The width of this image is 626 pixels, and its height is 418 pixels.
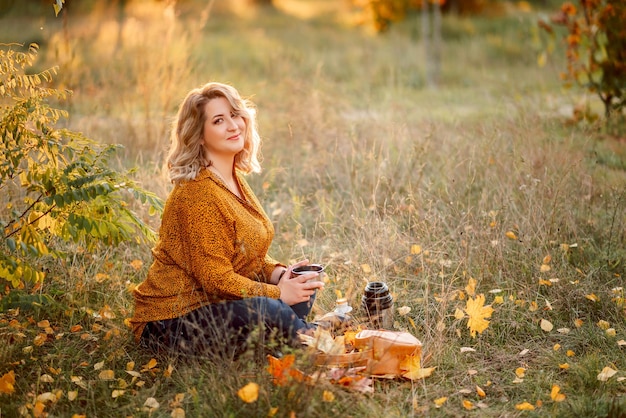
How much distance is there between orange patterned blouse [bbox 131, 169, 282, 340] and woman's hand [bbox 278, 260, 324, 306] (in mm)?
36

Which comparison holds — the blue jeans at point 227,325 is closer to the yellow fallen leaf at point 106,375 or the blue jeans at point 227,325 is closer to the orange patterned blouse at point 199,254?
the orange patterned blouse at point 199,254

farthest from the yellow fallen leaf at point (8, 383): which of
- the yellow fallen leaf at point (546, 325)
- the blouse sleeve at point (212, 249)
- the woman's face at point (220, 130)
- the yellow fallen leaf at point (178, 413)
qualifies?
the yellow fallen leaf at point (546, 325)

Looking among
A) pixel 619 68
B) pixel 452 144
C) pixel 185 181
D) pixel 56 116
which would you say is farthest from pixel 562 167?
pixel 56 116

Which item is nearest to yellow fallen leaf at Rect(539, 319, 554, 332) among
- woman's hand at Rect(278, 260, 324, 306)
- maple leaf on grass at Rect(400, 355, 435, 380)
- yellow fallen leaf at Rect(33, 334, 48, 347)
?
maple leaf on grass at Rect(400, 355, 435, 380)

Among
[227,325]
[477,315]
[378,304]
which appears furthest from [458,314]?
[227,325]

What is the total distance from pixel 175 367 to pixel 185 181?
82 cm

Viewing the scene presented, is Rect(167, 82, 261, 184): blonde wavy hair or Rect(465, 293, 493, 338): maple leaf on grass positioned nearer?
Rect(167, 82, 261, 184): blonde wavy hair

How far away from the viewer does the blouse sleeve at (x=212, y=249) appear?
288cm

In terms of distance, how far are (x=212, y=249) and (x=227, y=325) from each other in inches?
13.1

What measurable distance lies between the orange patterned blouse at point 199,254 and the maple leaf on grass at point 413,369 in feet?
2.07

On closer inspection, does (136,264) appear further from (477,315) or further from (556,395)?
(556,395)

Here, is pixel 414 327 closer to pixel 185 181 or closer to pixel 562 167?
pixel 185 181

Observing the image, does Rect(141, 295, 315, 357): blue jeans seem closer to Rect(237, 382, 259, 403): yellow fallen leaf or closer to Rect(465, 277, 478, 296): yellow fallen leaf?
Rect(237, 382, 259, 403): yellow fallen leaf

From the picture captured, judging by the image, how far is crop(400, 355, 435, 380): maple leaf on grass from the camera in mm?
2865
